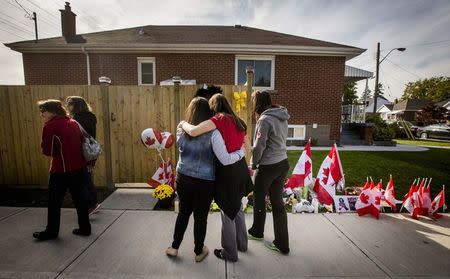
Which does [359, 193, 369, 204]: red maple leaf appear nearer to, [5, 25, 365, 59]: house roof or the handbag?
the handbag

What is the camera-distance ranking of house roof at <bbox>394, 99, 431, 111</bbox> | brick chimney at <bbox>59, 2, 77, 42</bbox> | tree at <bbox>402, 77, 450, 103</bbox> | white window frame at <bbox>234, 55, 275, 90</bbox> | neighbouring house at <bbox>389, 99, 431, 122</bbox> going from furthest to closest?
tree at <bbox>402, 77, 450, 103</bbox>
house roof at <bbox>394, 99, 431, 111</bbox>
neighbouring house at <bbox>389, 99, 431, 122</bbox>
brick chimney at <bbox>59, 2, 77, 42</bbox>
white window frame at <bbox>234, 55, 275, 90</bbox>

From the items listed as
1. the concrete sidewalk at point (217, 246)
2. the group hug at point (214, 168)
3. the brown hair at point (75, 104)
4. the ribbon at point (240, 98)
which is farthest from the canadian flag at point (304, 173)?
the brown hair at point (75, 104)

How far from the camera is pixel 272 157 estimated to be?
2.88 m

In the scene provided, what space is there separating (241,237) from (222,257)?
0.31 m

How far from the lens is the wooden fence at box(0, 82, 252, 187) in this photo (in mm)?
5129

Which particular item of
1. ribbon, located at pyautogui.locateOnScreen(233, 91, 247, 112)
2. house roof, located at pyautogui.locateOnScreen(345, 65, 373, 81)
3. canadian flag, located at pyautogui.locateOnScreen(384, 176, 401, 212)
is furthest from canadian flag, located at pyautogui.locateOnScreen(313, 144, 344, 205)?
house roof, located at pyautogui.locateOnScreen(345, 65, 373, 81)

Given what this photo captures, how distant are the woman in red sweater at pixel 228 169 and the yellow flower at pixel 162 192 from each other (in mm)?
1817

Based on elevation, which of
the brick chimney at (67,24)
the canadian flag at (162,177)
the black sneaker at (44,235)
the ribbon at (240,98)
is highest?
the brick chimney at (67,24)

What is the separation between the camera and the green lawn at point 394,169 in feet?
19.9

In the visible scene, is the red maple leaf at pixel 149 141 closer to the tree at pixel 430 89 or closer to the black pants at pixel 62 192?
the black pants at pixel 62 192

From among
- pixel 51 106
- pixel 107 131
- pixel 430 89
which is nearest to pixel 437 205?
pixel 51 106

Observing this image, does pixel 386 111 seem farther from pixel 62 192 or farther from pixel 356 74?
pixel 62 192

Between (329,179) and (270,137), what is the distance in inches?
89.1

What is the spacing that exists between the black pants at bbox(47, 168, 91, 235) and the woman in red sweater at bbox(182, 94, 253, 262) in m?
1.66
